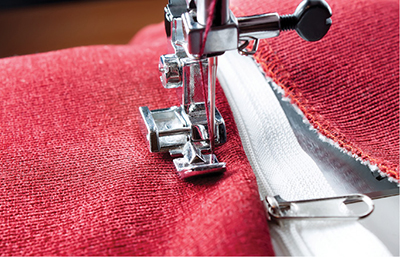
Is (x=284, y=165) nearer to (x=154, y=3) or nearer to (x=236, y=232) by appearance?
(x=236, y=232)

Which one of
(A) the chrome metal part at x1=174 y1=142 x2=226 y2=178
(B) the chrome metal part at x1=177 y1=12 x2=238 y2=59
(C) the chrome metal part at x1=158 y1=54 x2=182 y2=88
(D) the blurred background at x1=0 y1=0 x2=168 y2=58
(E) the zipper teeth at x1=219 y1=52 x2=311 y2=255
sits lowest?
(D) the blurred background at x1=0 y1=0 x2=168 y2=58

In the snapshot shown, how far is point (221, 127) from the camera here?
0.46 meters

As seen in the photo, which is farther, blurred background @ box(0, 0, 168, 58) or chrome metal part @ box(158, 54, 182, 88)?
blurred background @ box(0, 0, 168, 58)

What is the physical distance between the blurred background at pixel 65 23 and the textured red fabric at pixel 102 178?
911mm

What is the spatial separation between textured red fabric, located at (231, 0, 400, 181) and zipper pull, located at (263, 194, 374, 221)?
13cm

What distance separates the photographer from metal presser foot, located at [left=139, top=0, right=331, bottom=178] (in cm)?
36

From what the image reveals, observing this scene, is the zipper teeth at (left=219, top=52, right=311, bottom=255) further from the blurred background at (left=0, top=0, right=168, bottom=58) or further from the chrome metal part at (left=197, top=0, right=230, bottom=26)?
the blurred background at (left=0, top=0, right=168, bottom=58)

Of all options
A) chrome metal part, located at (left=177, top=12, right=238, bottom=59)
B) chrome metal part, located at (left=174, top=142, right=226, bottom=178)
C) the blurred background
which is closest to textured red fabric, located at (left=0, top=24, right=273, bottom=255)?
chrome metal part, located at (left=174, top=142, right=226, bottom=178)

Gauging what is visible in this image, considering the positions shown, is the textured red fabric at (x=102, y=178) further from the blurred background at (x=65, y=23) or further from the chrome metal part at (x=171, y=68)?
the blurred background at (x=65, y=23)

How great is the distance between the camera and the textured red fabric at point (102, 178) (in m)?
0.37

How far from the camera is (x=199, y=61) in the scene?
0.42 m

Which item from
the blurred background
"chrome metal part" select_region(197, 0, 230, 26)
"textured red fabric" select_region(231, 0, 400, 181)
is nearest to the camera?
"chrome metal part" select_region(197, 0, 230, 26)

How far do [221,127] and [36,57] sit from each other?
0.33 m

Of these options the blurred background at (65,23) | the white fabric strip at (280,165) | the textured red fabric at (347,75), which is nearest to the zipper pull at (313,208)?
the white fabric strip at (280,165)
